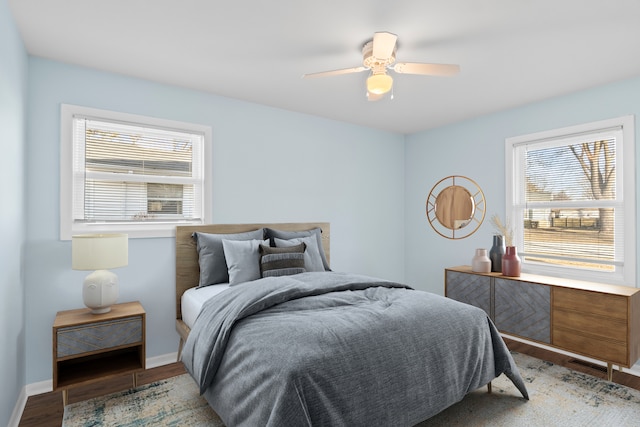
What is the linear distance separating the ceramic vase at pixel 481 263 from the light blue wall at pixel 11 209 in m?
A: 3.87

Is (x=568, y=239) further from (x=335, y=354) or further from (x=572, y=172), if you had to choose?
(x=335, y=354)

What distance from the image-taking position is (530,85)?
3176 millimetres

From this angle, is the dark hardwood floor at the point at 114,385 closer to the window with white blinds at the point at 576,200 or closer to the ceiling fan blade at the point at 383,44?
the window with white blinds at the point at 576,200

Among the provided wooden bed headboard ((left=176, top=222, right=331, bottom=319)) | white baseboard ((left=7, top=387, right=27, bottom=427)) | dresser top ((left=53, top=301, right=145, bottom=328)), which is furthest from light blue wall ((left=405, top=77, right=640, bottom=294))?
white baseboard ((left=7, top=387, right=27, bottom=427))

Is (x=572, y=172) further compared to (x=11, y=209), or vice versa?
(x=572, y=172)

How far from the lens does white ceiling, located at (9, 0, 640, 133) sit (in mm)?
2029

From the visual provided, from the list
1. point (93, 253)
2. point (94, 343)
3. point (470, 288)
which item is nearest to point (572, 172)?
point (470, 288)

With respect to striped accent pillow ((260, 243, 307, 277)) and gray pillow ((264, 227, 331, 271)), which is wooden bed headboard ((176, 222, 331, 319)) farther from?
striped accent pillow ((260, 243, 307, 277))

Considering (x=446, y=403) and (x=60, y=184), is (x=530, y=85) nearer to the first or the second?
(x=446, y=403)

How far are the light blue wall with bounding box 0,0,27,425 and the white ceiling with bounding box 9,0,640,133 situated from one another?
0.26 metres

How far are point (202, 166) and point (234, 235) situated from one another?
74cm

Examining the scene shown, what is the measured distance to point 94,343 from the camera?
2.44 meters

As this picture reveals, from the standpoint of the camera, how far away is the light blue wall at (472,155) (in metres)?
3.22

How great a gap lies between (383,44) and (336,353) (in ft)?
5.93
